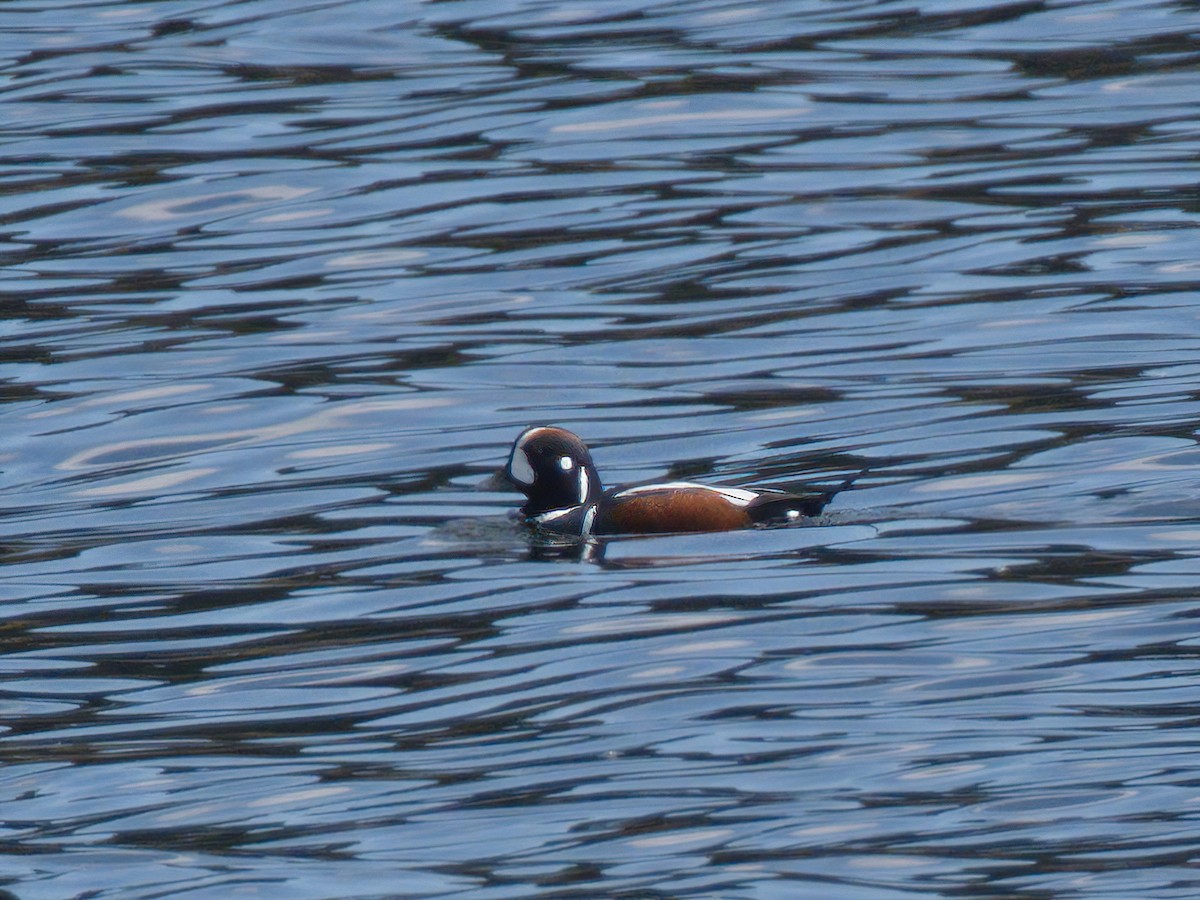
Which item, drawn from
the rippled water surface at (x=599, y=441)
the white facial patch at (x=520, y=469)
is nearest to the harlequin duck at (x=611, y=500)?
the white facial patch at (x=520, y=469)

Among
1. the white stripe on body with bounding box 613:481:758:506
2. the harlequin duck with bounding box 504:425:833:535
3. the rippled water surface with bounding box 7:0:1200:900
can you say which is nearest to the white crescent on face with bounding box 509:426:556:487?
the harlequin duck with bounding box 504:425:833:535

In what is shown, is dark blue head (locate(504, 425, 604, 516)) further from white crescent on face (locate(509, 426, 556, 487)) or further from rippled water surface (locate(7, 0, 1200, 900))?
rippled water surface (locate(7, 0, 1200, 900))

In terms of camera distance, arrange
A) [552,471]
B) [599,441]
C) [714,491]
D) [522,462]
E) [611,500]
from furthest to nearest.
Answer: [599,441] < [522,462] < [552,471] < [611,500] < [714,491]

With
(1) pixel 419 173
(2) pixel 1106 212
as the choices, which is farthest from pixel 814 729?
(1) pixel 419 173

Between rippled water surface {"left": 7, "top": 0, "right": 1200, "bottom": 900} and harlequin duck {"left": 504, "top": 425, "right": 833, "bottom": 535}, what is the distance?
0.12m

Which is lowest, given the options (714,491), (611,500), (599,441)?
(599,441)

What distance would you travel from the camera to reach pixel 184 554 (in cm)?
1066

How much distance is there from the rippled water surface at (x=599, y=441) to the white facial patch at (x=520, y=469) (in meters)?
0.24

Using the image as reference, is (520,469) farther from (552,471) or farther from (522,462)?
(552,471)

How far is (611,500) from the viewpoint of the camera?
1059cm

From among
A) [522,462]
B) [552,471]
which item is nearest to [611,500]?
[552,471]

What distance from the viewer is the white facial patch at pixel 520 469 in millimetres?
10906

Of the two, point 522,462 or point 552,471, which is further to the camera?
point 522,462

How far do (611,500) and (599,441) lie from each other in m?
1.81
